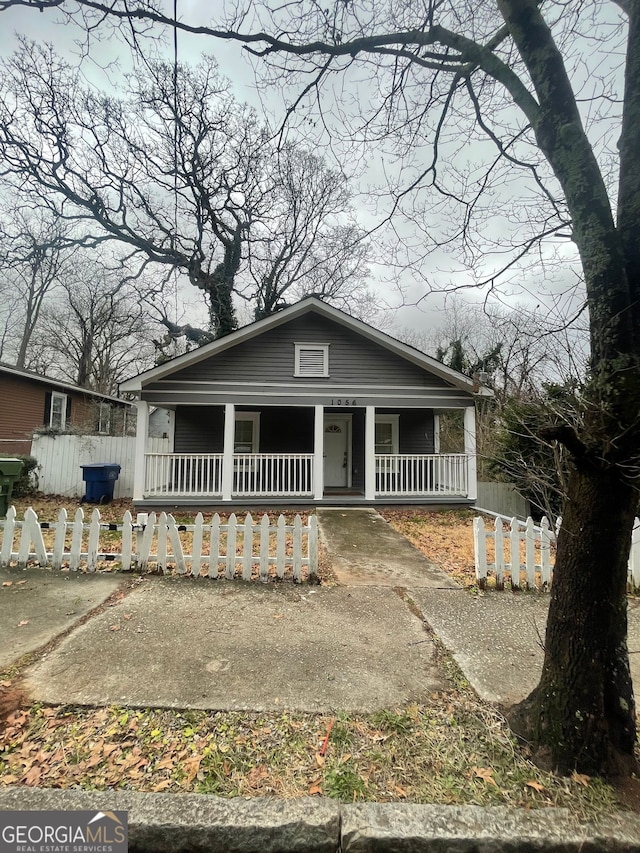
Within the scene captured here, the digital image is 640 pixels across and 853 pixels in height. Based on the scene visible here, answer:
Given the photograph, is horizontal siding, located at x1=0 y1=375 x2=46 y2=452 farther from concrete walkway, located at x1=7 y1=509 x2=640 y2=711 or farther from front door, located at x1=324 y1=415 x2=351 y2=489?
concrete walkway, located at x1=7 y1=509 x2=640 y2=711

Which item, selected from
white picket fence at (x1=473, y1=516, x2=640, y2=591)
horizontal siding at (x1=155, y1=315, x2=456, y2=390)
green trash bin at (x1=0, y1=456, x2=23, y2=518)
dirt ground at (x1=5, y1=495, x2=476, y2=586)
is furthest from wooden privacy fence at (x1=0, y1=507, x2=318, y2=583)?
horizontal siding at (x1=155, y1=315, x2=456, y2=390)

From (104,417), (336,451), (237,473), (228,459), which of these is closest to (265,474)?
(237,473)

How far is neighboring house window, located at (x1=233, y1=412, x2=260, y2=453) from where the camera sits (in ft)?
39.9

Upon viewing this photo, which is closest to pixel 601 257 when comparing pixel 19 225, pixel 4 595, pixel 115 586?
pixel 115 586

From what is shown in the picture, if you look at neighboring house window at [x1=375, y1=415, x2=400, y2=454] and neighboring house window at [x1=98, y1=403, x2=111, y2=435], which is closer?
neighboring house window at [x1=375, y1=415, x2=400, y2=454]

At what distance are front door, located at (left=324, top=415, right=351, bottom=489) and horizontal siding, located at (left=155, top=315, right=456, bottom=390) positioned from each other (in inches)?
94.1

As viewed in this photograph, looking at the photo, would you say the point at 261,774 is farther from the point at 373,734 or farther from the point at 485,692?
the point at 485,692

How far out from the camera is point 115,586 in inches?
162

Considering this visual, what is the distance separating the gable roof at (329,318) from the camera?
9.73m

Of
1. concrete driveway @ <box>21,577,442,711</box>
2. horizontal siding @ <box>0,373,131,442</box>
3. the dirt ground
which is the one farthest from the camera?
horizontal siding @ <box>0,373,131,442</box>

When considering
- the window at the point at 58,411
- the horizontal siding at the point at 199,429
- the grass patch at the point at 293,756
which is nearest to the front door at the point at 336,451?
the horizontal siding at the point at 199,429

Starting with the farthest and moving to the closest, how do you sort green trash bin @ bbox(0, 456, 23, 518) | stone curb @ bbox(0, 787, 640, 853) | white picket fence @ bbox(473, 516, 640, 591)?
green trash bin @ bbox(0, 456, 23, 518) < white picket fence @ bbox(473, 516, 640, 591) < stone curb @ bbox(0, 787, 640, 853)

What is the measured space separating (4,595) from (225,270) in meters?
20.8

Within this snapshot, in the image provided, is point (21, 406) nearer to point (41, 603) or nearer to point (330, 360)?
point (330, 360)
